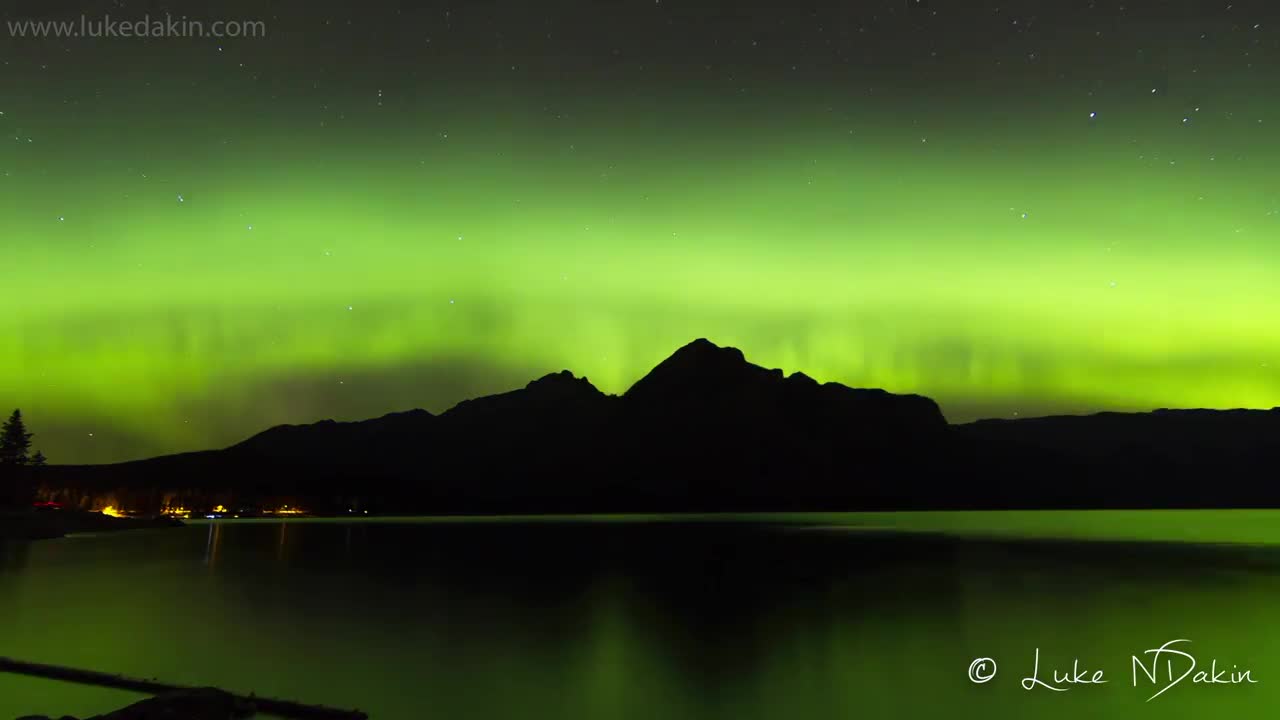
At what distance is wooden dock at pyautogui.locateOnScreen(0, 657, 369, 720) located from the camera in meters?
21.5

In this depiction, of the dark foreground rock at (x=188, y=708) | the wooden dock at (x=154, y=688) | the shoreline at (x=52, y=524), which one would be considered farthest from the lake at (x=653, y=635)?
the shoreline at (x=52, y=524)

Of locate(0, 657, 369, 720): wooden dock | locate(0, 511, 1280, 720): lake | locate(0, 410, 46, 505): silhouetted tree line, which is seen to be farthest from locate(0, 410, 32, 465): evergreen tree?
locate(0, 657, 369, 720): wooden dock

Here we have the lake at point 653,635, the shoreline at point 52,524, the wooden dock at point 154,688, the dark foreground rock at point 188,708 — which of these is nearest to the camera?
the dark foreground rock at point 188,708

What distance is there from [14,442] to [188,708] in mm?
159119

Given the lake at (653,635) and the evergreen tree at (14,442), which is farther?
the evergreen tree at (14,442)

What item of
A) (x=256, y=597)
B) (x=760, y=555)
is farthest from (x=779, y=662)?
(x=760, y=555)

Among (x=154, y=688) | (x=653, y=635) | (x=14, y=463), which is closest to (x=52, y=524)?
(x=14, y=463)

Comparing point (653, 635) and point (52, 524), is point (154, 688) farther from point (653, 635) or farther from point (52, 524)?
point (52, 524)

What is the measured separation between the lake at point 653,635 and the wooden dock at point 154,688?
0.46 m

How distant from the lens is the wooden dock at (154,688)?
21.5 meters

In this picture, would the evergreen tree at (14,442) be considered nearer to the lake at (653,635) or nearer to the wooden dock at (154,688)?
the lake at (653,635)

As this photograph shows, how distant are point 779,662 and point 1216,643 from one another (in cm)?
1735

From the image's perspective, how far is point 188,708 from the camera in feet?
66.2

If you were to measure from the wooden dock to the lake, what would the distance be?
0.46 m
